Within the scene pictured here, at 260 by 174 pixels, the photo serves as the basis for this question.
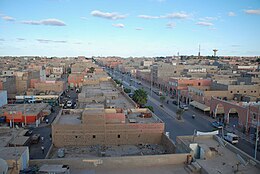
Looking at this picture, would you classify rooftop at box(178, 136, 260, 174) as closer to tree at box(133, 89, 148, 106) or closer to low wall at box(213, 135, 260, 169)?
low wall at box(213, 135, 260, 169)

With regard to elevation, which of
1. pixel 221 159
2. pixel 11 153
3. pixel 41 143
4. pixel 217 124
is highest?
pixel 11 153

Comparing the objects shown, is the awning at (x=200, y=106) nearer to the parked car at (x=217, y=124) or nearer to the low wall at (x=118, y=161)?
the parked car at (x=217, y=124)

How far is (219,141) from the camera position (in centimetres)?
1266

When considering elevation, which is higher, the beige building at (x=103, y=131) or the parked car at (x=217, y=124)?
the beige building at (x=103, y=131)

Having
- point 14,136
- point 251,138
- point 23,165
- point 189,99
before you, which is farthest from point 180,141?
point 189,99

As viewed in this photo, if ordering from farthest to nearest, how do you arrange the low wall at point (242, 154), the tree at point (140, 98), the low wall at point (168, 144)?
the tree at point (140, 98) < the low wall at point (168, 144) < the low wall at point (242, 154)

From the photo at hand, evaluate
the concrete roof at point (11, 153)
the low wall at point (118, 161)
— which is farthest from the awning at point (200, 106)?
the concrete roof at point (11, 153)

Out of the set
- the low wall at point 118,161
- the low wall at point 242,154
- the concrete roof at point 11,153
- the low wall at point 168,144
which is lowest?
the low wall at point 168,144

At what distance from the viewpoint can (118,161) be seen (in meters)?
10.2

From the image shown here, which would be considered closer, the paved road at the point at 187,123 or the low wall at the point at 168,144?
the low wall at the point at 168,144

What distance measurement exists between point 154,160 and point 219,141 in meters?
4.12

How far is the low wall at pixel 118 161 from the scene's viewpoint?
32.1 feet

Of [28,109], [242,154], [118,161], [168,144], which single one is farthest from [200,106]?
[118,161]

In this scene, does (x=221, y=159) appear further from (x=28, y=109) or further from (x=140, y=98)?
(x=28, y=109)
